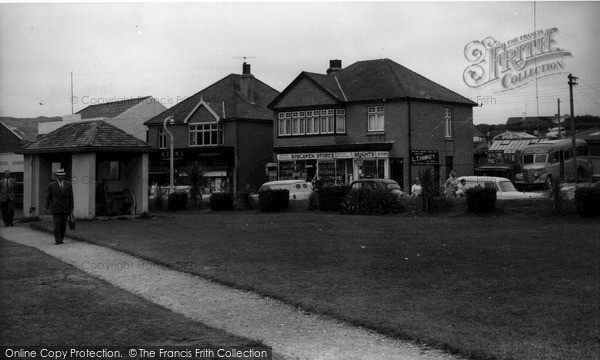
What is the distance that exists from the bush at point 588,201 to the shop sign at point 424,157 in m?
23.4

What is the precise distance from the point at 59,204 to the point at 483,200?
532 inches

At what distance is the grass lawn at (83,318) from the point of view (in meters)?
7.22

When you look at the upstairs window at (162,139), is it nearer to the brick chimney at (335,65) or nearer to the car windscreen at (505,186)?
the brick chimney at (335,65)

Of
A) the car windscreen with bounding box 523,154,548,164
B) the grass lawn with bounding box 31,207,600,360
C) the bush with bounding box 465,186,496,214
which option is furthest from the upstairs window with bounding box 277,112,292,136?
the grass lawn with bounding box 31,207,600,360

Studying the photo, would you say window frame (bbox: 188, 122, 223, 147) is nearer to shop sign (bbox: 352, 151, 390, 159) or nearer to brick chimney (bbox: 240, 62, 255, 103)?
brick chimney (bbox: 240, 62, 255, 103)

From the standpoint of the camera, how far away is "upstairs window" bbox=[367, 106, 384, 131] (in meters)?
44.8

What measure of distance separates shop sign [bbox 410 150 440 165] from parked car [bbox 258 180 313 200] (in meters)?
11.4

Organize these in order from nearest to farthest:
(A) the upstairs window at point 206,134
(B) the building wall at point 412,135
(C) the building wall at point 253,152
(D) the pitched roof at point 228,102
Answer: (B) the building wall at point 412,135, (C) the building wall at point 253,152, (A) the upstairs window at point 206,134, (D) the pitched roof at point 228,102

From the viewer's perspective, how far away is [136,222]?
2419 cm

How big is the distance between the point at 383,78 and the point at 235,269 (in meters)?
35.6

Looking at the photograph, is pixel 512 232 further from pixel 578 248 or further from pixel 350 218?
pixel 350 218

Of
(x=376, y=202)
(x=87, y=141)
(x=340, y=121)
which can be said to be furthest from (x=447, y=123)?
(x=87, y=141)

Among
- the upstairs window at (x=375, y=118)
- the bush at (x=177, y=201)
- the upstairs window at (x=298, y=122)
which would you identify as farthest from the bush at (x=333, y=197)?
the upstairs window at (x=298, y=122)

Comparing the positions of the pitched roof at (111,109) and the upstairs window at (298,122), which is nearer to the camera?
the upstairs window at (298,122)
